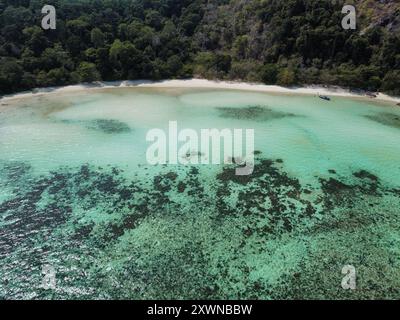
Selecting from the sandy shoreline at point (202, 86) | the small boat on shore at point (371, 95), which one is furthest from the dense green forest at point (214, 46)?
the small boat on shore at point (371, 95)

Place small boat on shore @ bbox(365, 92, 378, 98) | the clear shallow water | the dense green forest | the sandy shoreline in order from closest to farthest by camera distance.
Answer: the clear shallow water
the sandy shoreline
small boat on shore @ bbox(365, 92, 378, 98)
the dense green forest

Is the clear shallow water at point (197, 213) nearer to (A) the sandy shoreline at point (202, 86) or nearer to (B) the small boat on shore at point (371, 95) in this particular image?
(A) the sandy shoreline at point (202, 86)

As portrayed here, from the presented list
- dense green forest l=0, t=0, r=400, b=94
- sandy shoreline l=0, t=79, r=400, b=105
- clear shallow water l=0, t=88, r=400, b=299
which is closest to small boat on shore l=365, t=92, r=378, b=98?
sandy shoreline l=0, t=79, r=400, b=105

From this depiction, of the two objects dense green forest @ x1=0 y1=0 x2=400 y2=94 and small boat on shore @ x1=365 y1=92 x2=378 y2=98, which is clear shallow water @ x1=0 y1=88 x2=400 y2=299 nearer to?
small boat on shore @ x1=365 y1=92 x2=378 y2=98

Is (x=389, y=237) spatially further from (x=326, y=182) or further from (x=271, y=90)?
(x=271, y=90)

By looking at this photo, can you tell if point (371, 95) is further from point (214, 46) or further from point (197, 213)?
point (197, 213)

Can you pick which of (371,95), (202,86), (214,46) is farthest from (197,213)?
(214,46)

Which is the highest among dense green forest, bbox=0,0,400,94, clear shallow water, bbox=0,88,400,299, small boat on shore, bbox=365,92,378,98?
dense green forest, bbox=0,0,400,94

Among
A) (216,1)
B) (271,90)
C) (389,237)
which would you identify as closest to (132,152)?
(389,237)
